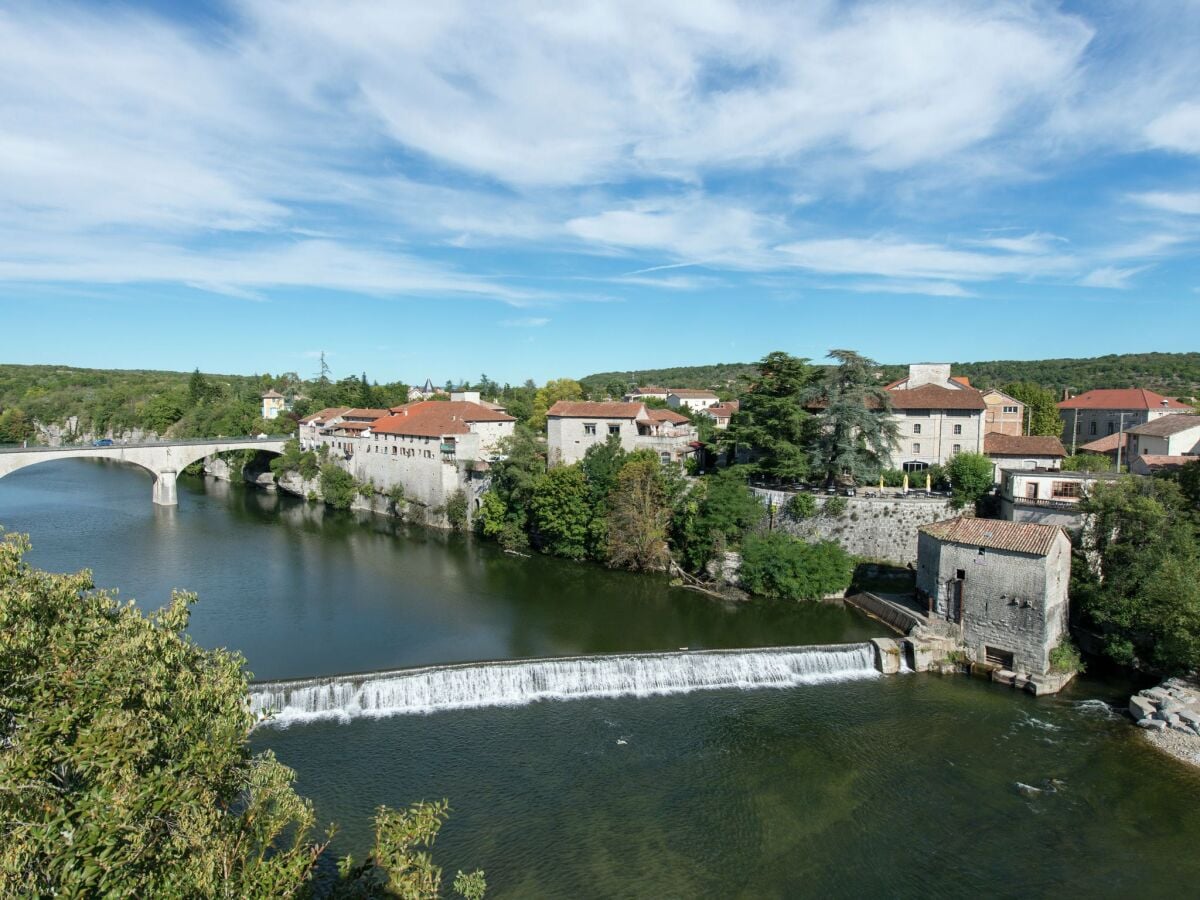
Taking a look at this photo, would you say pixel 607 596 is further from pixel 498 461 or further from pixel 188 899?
pixel 188 899

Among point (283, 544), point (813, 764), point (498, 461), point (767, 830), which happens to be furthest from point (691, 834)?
point (283, 544)

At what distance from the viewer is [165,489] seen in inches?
2135

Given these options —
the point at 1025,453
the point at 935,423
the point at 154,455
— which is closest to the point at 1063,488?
the point at 1025,453

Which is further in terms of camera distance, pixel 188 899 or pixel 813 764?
pixel 813 764

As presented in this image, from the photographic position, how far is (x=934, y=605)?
81.4 feet

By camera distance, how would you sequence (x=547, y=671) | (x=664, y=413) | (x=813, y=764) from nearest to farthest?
(x=813, y=764), (x=547, y=671), (x=664, y=413)

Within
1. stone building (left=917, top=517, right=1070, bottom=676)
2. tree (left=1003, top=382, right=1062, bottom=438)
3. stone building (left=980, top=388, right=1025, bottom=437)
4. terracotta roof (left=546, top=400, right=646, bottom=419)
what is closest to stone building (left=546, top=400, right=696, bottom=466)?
terracotta roof (left=546, top=400, right=646, bottom=419)

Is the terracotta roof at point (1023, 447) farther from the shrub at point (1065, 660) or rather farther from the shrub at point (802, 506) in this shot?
the shrub at point (1065, 660)

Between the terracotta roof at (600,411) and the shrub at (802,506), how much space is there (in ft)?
→ 45.0

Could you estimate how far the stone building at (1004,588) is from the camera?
73.1 feet

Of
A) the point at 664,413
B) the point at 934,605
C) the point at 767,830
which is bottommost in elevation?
the point at 767,830

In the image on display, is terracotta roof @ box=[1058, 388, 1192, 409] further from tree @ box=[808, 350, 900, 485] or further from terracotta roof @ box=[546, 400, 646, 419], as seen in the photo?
terracotta roof @ box=[546, 400, 646, 419]

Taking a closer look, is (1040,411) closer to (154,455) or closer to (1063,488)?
(1063,488)

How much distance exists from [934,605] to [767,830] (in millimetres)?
12528
